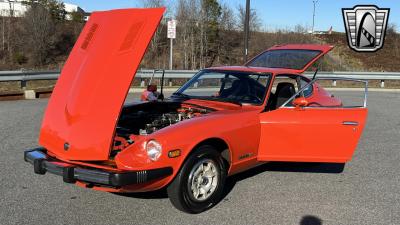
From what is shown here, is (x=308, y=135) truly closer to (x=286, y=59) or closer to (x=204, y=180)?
(x=204, y=180)

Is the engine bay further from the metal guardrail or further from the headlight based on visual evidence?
the metal guardrail

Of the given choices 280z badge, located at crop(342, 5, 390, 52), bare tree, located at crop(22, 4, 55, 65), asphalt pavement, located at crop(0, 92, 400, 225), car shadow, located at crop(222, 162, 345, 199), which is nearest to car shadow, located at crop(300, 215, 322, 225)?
asphalt pavement, located at crop(0, 92, 400, 225)

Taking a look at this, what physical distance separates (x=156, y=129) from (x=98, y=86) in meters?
0.84

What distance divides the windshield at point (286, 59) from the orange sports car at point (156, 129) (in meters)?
0.66

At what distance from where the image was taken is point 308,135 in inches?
203

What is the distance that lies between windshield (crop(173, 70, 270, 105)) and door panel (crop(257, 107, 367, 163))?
504 millimetres

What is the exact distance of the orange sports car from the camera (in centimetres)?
415

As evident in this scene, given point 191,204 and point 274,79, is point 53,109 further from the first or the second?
point 274,79

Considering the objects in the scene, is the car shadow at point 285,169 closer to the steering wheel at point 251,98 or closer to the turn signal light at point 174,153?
the steering wheel at point 251,98

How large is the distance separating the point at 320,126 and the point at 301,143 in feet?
1.01

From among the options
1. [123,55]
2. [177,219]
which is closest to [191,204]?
[177,219]

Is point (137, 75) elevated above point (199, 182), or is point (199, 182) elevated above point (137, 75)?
point (137, 75)

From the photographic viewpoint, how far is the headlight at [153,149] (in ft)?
13.4

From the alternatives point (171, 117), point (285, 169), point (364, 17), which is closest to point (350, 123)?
point (285, 169)
